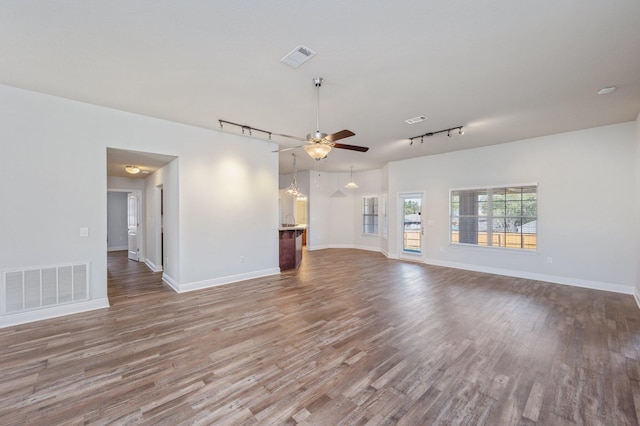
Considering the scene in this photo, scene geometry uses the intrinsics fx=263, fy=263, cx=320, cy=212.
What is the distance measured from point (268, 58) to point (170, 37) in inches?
36.2

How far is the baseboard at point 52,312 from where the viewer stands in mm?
3428

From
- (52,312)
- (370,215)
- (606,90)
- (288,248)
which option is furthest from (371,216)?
(52,312)

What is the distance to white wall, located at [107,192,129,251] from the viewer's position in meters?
10.1

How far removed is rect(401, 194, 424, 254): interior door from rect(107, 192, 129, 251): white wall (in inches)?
407

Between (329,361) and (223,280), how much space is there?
135 inches

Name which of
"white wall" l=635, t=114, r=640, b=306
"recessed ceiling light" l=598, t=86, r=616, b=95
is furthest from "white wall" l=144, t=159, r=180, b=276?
"white wall" l=635, t=114, r=640, b=306

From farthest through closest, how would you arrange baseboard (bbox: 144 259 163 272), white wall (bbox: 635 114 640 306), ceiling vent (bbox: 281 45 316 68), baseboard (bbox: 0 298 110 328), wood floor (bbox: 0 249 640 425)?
baseboard (bbox: 144 259 163 272) → white wall (bbox: 635 114 640 306) → baseboard (bbox: 0 298 110 328) → ceiling vent (bbox: 281 45 316 68) → wood floor (bbox: 0 249 640 425)

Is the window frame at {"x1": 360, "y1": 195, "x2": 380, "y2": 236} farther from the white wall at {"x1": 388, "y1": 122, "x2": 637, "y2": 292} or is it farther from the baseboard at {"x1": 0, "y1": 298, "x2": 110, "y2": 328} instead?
the baseboard at {"x1": 0, "y1": 298, "x2": 110, "y2": 328}

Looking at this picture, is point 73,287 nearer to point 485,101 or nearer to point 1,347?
point 1,347

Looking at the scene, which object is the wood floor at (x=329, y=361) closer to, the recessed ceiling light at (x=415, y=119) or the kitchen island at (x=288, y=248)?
the kitchen island at (x=288, y=248)

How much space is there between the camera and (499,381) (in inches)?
90.8

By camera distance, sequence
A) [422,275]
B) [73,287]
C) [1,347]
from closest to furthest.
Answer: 1. [1,347]
2. [73,287]
3. [422,275]

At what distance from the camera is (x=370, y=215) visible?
1019 cm

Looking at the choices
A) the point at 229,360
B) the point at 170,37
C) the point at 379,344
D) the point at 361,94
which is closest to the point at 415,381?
the point at 379,344
